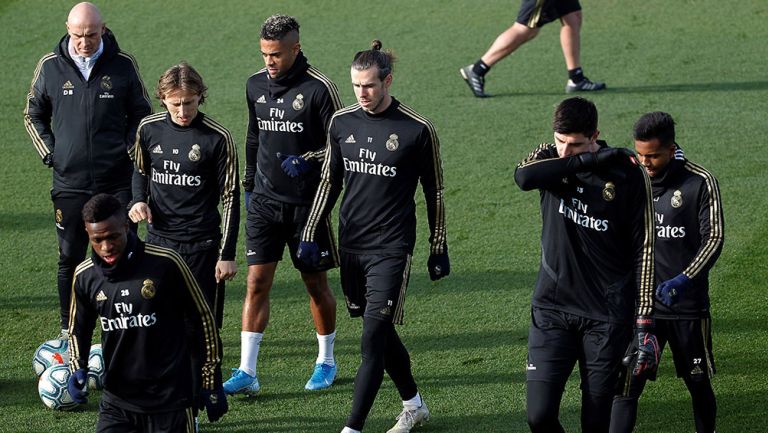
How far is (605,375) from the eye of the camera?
5.74 metres

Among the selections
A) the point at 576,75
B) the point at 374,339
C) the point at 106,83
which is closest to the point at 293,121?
the point at 106,83

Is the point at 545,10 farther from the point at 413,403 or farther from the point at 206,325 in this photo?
the point at 206,325

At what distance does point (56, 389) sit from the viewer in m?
7.20

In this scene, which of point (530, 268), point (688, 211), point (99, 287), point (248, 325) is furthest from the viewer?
point (530, 268)

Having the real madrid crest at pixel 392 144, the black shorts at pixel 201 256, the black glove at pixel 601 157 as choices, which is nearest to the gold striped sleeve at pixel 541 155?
the black glove at pixel 601 157

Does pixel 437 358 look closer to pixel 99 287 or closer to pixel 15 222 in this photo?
pixel 99 287

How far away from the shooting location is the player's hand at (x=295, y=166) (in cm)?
720

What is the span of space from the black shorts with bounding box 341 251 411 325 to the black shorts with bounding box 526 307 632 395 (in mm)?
1043

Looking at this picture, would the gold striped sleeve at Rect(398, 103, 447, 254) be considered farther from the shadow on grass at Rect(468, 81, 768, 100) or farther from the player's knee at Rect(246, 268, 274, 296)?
the shadow on grass at Rect(468, 81, 768, 100)

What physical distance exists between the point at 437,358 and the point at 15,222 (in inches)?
168

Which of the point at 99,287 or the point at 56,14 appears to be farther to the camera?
the point at 56,14

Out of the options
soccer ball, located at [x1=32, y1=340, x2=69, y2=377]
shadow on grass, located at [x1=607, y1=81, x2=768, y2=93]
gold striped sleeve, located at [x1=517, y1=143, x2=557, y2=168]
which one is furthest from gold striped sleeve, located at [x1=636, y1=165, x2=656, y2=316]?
shadow on grass, located at [x1=607, y1=81, x2=768, y2=93]

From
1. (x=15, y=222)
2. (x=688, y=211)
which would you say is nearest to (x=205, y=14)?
(x=15, y=222)

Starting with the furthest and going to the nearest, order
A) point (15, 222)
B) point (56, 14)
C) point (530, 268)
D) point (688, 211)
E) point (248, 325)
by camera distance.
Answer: point (56, 14) → point (15, 222) → point (530, 268) → point (248, 325) → point (688, 211)
